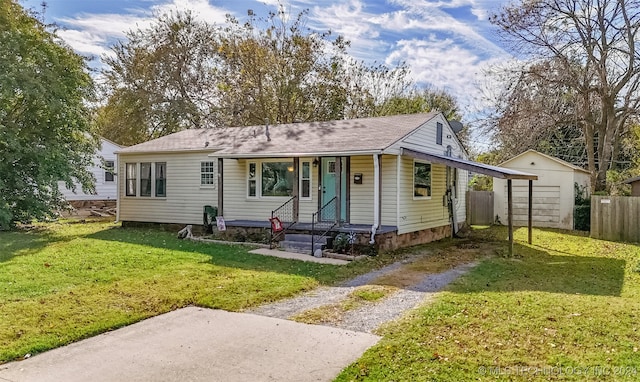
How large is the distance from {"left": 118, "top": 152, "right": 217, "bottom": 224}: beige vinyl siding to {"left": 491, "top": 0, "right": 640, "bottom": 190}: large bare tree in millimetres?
12531

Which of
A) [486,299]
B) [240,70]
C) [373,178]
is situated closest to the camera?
[486,299]

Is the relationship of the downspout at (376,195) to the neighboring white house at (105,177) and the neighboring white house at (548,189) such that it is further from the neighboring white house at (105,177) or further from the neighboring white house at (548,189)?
the neighboring white house at (105,177)

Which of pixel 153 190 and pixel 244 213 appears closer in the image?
pixel 244 213

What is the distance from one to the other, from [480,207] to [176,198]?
12.5m

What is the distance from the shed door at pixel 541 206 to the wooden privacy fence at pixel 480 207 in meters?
1.03

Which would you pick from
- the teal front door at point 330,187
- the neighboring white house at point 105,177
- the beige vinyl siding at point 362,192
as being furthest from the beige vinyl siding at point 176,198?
the neighboring white house at point 105,177

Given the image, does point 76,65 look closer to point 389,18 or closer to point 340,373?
point 389,18

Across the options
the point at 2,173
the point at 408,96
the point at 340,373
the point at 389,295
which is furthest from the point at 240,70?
the point at 340,373

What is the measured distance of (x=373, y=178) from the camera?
12.3 m

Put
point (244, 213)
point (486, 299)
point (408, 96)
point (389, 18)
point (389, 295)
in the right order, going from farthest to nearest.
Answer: point (408, 96)
point (389, 18)
point (244, 213)
point (389, 295)
point (486, 299)

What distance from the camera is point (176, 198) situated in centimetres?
1574

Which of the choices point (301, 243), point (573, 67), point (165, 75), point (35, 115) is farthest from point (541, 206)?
point (165, 75)

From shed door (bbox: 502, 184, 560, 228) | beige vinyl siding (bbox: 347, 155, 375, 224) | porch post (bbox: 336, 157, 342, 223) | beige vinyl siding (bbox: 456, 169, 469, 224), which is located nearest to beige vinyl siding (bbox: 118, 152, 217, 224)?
porch post (bbox: 336, 157, 342, 223)

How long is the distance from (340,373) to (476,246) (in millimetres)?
10028
